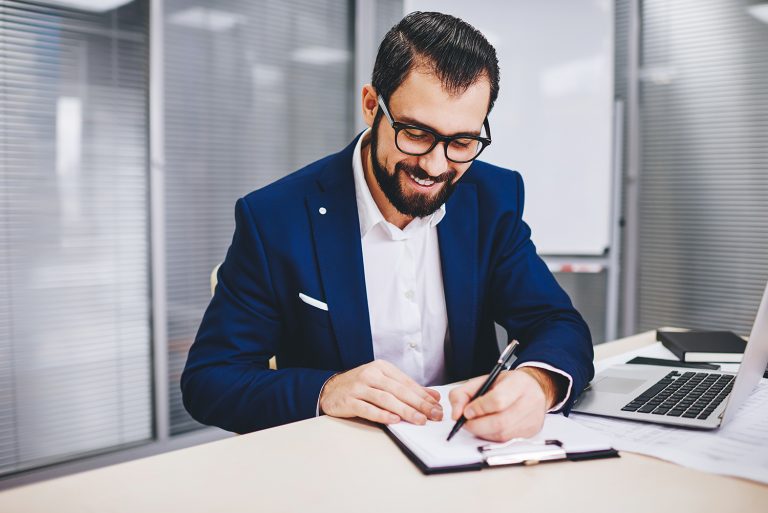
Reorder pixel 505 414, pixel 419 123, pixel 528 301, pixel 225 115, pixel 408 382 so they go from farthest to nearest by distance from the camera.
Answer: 1. pixel 225 115
2. pixel 528 301
3. pixel 419 123
4. pixel 408 382
5. pixel 505 414

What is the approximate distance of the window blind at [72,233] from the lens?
2410mm

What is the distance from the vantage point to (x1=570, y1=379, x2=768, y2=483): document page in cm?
79

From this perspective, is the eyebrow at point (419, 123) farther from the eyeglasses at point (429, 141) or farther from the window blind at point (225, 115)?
the window blind at point (225, 115)

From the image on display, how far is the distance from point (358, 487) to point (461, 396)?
212mm

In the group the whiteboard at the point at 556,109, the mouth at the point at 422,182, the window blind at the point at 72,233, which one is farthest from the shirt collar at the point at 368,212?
the whiteboard at the point at 556,109

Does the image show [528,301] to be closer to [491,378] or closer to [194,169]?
[491,378]

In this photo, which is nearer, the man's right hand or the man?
the man's right hand

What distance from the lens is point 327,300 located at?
4.18 ft

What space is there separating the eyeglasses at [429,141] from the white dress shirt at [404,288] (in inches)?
7.1

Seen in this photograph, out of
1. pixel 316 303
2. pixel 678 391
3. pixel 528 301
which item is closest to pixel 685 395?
pixel 678 391

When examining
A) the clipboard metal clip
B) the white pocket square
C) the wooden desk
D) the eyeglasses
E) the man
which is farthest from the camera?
the white pocket square

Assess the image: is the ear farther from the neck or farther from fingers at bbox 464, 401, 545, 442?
fingers at bbox 464, 401, 545, 442

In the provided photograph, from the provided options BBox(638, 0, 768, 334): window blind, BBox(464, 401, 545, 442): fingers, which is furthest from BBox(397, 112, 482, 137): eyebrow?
BBox(638, 0, 768, 334): window blind

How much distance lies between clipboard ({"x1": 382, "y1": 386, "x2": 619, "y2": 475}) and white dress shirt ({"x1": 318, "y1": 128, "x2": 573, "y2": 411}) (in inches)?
19.4
